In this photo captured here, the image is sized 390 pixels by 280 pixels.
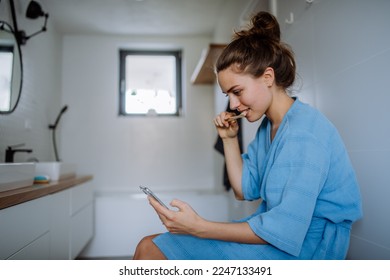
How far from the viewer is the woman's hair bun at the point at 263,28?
31.5 inches

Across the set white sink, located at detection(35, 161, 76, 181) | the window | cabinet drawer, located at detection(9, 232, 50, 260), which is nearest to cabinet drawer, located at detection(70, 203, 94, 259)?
white sink, located at detection(35, 161, 76, 181)

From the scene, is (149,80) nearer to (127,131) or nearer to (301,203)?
(127,131)

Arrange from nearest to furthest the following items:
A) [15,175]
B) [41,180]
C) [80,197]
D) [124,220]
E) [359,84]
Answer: [359,84] → [15,175] → [41,180] → [80,197] → [124,220]

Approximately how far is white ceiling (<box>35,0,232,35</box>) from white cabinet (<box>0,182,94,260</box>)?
849 millimetres

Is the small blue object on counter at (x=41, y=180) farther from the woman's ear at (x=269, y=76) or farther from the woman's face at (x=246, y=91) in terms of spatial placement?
the woman's ear at (x=269, y=76)

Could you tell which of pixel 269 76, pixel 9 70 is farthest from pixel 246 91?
pixel 9 70

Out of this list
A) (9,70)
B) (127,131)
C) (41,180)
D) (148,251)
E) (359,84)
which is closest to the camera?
(148,251)

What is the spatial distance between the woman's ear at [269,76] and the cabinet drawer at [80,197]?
1.30 metres

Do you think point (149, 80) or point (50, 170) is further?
point (149, 80)

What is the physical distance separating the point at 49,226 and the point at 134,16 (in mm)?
1208

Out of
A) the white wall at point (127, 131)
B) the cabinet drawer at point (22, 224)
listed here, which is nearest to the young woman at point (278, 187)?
the cabinet drawer at point (22, 224)

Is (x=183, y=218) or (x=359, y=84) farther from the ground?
(x=359, y=84)

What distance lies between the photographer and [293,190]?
609mm
